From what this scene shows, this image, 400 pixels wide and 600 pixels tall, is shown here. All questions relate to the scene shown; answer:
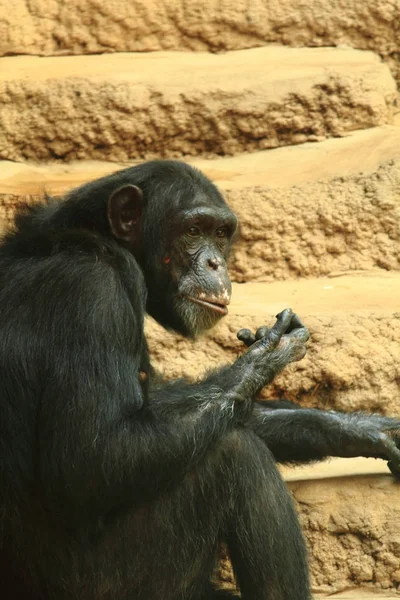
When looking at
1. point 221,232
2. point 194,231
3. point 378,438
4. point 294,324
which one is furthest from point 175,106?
point 378,438

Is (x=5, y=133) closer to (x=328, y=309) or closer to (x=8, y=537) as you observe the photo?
(x=328, y=309)

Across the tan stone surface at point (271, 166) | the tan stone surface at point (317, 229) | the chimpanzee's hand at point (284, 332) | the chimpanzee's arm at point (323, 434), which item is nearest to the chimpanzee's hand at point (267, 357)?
the chimpanzee's hand at point (284, 332)

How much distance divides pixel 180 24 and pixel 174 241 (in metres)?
2.60

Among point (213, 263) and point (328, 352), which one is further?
point (328, 352)

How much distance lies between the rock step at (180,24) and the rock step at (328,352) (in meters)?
2.01

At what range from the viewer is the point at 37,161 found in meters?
7.87

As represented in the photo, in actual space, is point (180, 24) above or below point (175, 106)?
above

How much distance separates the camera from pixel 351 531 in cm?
638

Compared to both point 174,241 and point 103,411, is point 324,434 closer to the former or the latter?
point 174,241

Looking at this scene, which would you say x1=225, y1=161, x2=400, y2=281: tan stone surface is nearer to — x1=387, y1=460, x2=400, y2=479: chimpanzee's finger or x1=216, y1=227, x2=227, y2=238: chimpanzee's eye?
x1=216, y1=227, x2=227, y2=238: chimpanzee's eye

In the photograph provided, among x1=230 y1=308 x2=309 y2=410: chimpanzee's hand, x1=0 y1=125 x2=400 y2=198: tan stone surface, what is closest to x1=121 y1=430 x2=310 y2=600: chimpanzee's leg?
x1=230 y1=308 x2=309 y2=410: chimpanzee's hand

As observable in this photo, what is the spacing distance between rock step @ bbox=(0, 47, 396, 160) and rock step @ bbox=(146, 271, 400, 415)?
1.31 meters

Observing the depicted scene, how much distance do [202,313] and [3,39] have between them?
10.0 ft

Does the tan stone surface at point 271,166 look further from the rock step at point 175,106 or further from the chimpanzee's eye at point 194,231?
the chimpanzee's eye at point 194,231
